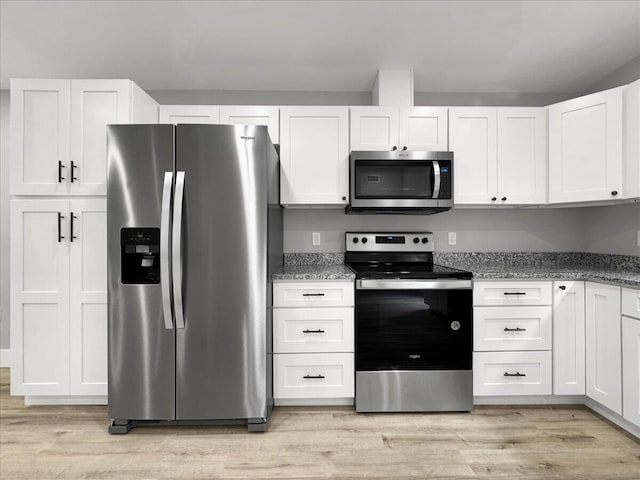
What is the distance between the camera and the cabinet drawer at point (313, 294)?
250 cm

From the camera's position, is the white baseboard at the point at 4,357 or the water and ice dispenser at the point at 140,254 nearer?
the water and ice dispenser at the point at 140,254

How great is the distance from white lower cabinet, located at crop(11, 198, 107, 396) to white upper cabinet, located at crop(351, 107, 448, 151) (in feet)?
6.45

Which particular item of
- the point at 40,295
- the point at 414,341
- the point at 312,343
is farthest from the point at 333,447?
the point at 40,295

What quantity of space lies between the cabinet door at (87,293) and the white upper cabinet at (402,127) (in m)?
1.91

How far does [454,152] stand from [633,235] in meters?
1.43

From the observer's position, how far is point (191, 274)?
2.14m

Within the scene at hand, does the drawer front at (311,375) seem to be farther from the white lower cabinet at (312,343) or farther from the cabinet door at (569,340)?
the cabinet door at (569,340)

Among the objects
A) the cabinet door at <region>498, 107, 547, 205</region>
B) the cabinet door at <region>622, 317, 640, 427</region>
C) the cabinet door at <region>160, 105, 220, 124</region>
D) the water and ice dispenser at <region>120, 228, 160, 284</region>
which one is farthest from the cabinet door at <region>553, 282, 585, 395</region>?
the cabinet door at <region>160, 105, 220, 124</region>

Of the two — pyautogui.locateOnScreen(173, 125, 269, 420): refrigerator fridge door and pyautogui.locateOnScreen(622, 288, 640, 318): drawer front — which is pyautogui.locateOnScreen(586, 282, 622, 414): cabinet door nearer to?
pyautogui.locateOnScreen(622, 288, 640, 318): drawer front

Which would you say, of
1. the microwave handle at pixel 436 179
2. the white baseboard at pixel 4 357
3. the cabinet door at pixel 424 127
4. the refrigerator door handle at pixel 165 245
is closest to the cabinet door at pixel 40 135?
the refrigerator door handle at pixel 165 245

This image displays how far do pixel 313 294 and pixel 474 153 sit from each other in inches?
65.9

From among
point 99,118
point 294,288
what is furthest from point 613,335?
point 99,118

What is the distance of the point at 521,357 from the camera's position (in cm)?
252

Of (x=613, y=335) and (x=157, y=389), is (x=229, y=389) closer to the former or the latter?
(x=157, y=389)
